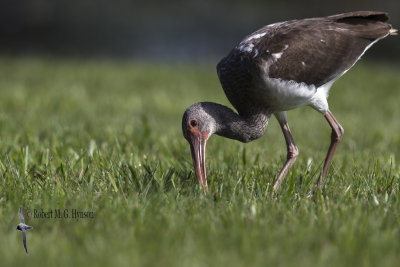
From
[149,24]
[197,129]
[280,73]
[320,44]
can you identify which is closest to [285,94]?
[280,73]

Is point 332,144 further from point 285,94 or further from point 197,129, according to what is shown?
point 197,129

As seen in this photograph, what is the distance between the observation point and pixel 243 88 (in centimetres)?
416

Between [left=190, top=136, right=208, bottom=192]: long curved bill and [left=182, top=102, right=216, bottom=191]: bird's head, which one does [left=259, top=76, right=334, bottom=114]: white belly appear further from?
[left=190, top=136, right=208, bottom=192]: long curved bill

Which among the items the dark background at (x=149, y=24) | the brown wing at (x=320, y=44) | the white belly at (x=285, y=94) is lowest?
the dark background at (x=149, y=24)

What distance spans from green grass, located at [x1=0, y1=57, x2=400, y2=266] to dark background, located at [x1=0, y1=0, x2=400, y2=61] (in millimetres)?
12124

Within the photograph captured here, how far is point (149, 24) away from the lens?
23625mm

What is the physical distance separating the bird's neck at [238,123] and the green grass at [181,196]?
0.30 m

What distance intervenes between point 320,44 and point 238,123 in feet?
3.07

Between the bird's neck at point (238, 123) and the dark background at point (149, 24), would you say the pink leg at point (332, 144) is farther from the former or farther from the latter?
the dark background at point (149, 24)

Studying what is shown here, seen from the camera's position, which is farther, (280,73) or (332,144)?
(332,144)

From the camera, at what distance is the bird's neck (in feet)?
13.9

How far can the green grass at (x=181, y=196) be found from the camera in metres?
2.56

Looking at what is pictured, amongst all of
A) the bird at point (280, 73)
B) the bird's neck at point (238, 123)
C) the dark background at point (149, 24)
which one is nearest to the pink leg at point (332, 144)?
the bird at point (280, 73)

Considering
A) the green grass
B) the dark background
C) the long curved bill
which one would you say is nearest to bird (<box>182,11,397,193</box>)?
the long curved bill
